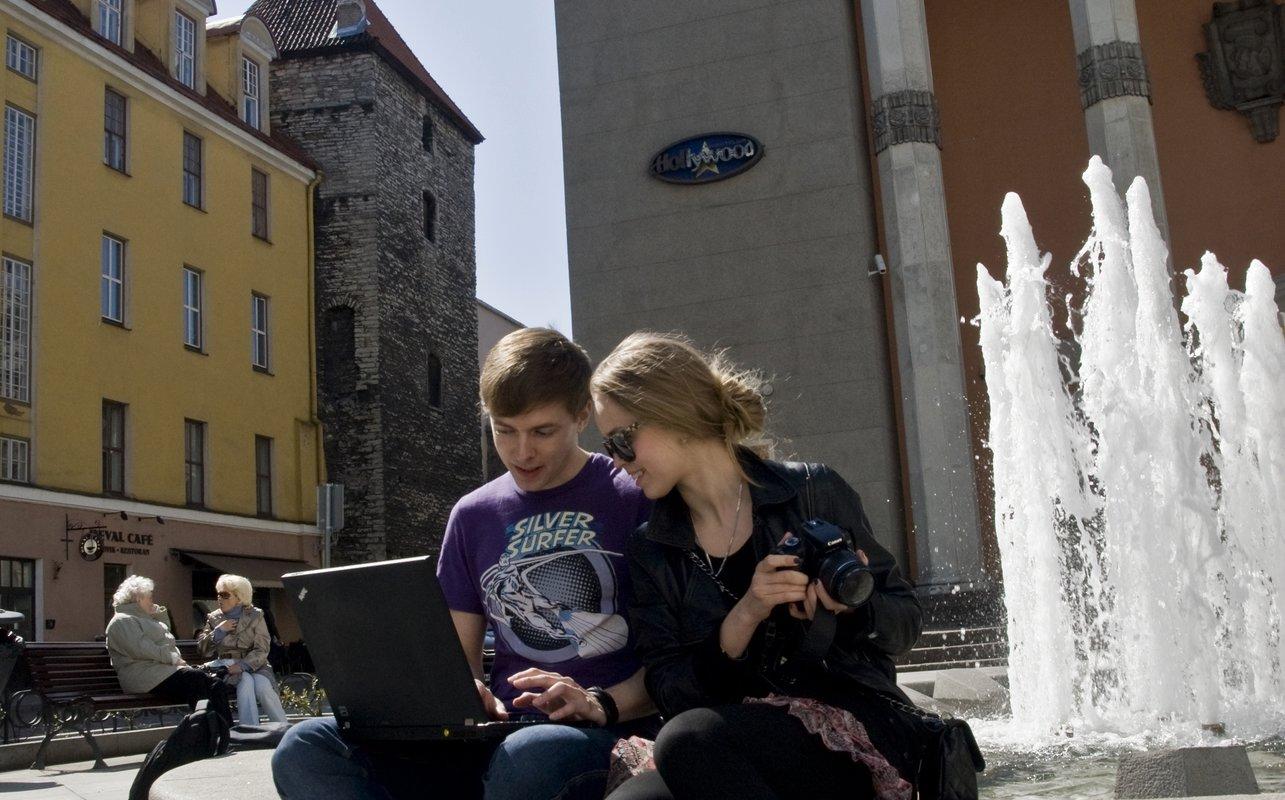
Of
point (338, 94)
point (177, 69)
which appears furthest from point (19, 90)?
point (338, 94)

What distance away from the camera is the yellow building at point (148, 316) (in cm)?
1922

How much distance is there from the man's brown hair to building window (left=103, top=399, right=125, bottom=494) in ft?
63.7

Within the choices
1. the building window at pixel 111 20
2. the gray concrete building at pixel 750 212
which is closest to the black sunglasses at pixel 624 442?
the gray concrete building at pixel 750 212

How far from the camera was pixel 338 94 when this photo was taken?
28969mm

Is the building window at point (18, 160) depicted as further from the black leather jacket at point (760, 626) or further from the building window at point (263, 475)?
the black leather jacket at point (760, 626)

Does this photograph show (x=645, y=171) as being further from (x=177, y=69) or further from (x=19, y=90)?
(x=177, y=69)

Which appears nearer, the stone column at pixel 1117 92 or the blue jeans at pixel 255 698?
the blue jeans at pixel 255 698

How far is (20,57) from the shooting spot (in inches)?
770

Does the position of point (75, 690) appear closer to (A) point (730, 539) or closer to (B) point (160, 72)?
(A) point (730, 539)

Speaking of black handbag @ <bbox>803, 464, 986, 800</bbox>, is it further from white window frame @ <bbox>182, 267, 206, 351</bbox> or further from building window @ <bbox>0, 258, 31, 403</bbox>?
white window frame @ <bbox>182, 267, 206, 351</bbox>

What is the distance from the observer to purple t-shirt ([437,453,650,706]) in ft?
8.92

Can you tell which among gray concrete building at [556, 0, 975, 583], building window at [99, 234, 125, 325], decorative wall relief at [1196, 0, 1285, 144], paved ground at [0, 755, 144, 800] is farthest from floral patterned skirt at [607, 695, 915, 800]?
building window at [99, 234, 125, 325]

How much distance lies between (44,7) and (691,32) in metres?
10.6

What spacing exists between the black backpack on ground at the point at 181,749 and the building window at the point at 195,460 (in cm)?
1929
